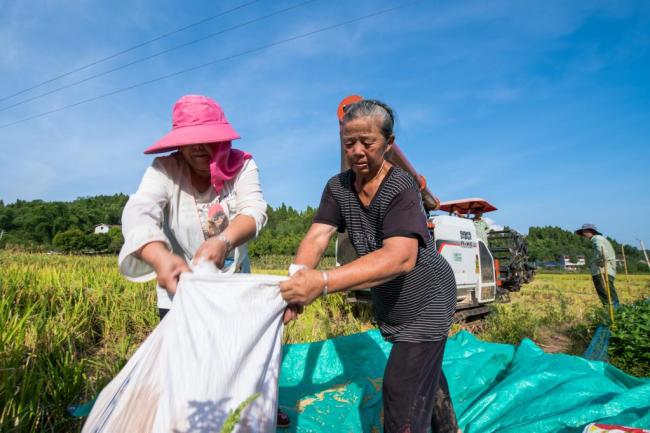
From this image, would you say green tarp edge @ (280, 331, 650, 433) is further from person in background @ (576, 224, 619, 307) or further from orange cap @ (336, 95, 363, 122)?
person in background @ (576, 224, 619, 307)

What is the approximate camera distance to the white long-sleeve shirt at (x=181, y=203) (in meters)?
1.77

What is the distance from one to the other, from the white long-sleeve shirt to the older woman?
33 centimetres

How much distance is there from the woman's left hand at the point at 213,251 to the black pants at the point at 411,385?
34.6 inches

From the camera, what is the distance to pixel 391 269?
5.30ft

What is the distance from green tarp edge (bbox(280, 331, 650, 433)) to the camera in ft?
8.18

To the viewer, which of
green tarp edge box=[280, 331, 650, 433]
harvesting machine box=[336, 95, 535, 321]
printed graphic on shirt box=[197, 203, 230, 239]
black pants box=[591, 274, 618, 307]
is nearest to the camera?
printed graphic on shirt box=[197, 203, 230, 239]

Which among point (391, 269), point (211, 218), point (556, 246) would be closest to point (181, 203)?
point (211, 218)

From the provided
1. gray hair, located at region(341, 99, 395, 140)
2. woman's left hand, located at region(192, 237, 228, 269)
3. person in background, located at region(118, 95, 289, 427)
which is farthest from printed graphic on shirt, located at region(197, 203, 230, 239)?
gray hair, located at region(341, 99, 395, 140)

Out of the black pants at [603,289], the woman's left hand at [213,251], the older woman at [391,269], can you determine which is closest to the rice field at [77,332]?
the black pants at [603,289]

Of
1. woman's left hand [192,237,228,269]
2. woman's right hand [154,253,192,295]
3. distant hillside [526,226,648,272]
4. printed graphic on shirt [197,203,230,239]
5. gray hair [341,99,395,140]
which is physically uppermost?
distant hillside [526,226,648,272]

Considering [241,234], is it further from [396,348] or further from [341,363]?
[341,363]

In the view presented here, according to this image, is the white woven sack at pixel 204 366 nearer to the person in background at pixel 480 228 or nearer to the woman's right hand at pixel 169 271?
the woman's right hand at pixel 169 271

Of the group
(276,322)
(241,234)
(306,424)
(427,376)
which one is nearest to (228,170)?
(241,234)

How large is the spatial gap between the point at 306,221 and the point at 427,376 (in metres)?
68.1
